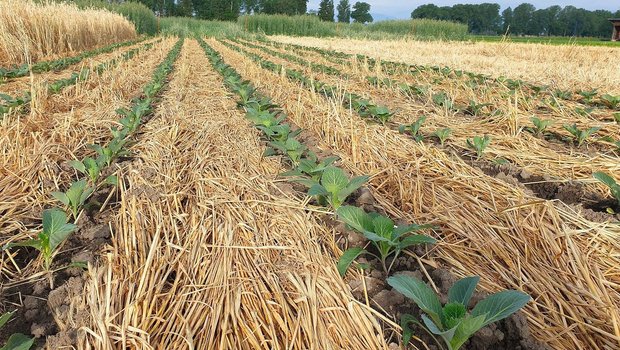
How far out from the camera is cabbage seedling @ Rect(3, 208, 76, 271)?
1.53 metres

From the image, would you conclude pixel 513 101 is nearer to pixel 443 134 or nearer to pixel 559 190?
pixel 443 134

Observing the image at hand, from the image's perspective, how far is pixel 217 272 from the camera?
153cm

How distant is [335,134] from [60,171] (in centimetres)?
190

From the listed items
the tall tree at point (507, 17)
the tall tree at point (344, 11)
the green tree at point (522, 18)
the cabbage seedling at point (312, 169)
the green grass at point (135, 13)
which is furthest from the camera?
the tall tree at point (507, 17)

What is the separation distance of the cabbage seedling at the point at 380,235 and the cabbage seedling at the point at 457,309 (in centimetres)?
25

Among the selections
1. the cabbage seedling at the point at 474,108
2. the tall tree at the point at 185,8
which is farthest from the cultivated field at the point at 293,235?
the tall tree at the point at 185,8

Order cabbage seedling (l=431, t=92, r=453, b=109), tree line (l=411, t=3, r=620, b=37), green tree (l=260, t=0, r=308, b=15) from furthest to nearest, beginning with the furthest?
tree line (l=411, t=3, r=620, b=37) → green tree (l=260, t=0, r=308, b=15) → cabbage seedling (l=431, t=92, r=453, b=109)

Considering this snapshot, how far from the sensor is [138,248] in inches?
66.5

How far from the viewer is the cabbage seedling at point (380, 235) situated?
1.46 metres

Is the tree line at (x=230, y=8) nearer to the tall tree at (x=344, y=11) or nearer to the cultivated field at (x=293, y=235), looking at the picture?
the tall tree at (x=344, y=11)

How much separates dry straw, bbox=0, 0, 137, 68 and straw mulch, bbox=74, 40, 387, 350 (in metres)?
4.77

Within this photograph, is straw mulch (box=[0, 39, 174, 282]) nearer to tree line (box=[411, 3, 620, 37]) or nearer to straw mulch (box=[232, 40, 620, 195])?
straw mulch (box=[232, 40, 620, 195])

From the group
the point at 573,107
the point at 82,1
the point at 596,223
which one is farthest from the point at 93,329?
the point at 82,1

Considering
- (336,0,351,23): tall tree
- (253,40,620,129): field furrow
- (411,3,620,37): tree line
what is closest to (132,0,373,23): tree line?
(336,0,351,23): tall tree
